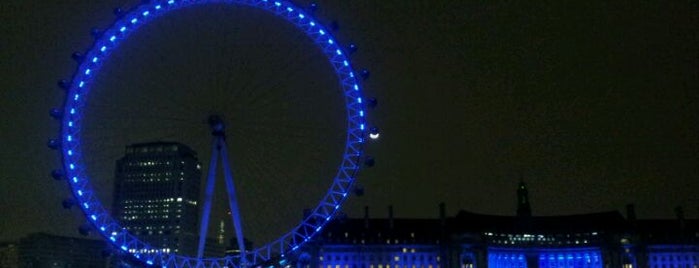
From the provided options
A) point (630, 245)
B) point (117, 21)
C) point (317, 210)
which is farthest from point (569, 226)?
point (117, 21)

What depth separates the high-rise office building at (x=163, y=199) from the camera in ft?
488

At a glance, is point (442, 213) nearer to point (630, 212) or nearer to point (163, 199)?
point (630, 212)

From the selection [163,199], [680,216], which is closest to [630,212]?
[680,216]

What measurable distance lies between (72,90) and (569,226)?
311ft

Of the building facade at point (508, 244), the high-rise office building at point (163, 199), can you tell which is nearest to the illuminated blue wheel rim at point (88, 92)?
the building facade at point (508, 244)

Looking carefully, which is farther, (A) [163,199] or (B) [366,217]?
(A) [163,199]

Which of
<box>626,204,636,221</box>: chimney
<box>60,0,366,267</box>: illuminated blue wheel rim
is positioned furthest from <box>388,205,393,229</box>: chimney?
<box>60,0,366,267</box>: illuminated blue wheel rim

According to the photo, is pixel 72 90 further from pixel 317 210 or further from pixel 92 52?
pixel 317 210

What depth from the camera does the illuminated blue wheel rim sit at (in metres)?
42.1

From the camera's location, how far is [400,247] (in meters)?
118

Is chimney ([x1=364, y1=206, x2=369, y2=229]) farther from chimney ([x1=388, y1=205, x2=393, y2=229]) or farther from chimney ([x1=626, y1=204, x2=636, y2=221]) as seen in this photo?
chimney ([x1=626, y1=204, x2=636, y2=221])

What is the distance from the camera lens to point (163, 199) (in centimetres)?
16188

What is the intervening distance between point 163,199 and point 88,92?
122 m

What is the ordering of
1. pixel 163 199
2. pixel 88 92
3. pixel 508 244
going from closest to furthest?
pixel 88 92 → pixel 508 244 → pixel 163 199
